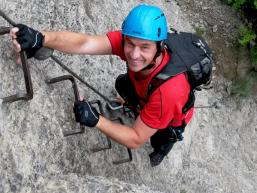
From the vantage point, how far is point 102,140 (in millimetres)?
5957

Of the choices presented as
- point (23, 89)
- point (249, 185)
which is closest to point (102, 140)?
point (23, 89)

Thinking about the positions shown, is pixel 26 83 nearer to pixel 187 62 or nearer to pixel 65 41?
pixel 65 41

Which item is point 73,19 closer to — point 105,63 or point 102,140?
point 105,63

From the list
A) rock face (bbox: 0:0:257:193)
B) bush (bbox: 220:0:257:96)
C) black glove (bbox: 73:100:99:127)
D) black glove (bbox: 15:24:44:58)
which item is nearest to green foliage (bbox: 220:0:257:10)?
bush (bbox: 220:0:257:96)

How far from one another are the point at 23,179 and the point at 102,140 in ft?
5.27

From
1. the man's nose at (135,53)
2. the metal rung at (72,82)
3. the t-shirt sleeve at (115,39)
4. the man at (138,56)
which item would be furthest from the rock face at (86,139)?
the man's nose at (135,53)

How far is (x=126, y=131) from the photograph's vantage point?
5113mm

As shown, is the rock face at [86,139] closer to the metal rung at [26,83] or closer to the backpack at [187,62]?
the metal rung at [26,83]

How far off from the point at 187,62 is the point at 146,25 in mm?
725

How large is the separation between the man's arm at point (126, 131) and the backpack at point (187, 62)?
0.40 metres

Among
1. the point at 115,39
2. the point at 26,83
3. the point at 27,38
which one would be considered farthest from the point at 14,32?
the point at 115,39

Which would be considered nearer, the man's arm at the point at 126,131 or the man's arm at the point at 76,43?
the man's arm at the point at 76,43

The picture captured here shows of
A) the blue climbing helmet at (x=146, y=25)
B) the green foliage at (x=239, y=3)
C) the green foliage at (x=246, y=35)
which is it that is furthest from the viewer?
the green foliage at (x=239, y=3)

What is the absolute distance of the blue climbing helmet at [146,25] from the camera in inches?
187
